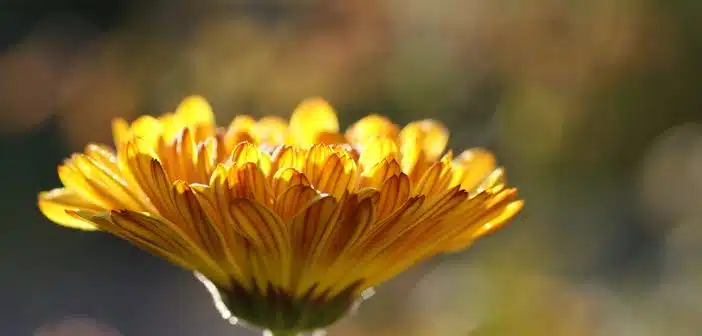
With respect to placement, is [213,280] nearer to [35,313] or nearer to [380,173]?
[380,173]

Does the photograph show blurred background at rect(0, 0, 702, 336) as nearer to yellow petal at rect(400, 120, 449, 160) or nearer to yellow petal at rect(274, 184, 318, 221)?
yellow petal at rect(400, 120, 449, 160)

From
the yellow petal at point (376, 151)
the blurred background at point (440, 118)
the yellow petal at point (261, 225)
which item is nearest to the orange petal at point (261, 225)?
the yellow petal at point (261, 225)

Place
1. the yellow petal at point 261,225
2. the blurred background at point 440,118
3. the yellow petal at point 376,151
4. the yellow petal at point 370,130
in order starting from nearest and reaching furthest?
the yellow petal at point 261,225 < the yellow petal at point 376,151 < the yellow petal at point 370,130 < the blurred background at point 440,118

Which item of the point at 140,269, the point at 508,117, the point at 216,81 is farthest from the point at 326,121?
the point at 140,269

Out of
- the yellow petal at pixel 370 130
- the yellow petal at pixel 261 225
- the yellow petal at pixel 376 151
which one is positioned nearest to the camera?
the yellow petal at pixel 261 225

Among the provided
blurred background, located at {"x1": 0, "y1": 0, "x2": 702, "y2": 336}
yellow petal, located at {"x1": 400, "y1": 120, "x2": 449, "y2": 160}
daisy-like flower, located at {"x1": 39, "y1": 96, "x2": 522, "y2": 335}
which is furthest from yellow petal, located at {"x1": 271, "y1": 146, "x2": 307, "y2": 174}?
blurred background, located at {"x1": 0, "y1": 0, "x2": 702, "y2": 336}

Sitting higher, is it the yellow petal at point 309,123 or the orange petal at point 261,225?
the yellow petal at point 309,123

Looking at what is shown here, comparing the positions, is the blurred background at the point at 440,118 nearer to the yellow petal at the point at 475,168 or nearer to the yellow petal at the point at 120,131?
the yellow petal at the point at 475,168
